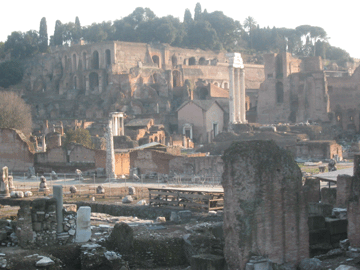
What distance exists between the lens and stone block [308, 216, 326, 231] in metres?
10.6

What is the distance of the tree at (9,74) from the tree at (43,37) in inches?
317

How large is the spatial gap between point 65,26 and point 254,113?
131ft

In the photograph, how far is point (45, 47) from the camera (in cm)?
8019

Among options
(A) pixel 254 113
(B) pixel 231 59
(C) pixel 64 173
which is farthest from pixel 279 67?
(C) pixel 64 173

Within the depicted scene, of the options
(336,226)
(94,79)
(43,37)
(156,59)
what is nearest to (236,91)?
(94,79)

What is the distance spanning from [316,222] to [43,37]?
250 ft

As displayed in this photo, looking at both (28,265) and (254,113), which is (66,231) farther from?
(254,113)

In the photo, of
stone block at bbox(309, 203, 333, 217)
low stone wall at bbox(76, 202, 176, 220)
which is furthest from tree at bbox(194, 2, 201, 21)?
stone block at bbox(309, 203, 333, 217)

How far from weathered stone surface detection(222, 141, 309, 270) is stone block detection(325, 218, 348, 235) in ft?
7.76

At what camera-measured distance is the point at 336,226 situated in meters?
10.8

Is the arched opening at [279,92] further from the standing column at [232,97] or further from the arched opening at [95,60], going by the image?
the arched opening at [95,60]

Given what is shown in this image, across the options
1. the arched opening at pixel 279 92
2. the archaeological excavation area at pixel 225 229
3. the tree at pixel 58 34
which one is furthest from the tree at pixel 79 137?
the tree at pixel 58 34

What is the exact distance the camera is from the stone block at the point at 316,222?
34.9ft

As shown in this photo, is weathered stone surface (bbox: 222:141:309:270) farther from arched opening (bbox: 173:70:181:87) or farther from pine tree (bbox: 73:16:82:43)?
pine tree (bbox: 73:16:82:43)
